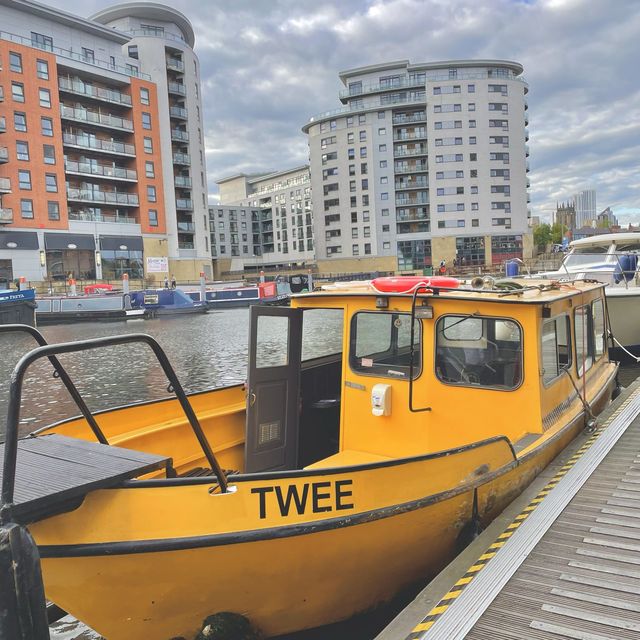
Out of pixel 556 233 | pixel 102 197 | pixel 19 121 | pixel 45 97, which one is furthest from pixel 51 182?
pixel 556 233

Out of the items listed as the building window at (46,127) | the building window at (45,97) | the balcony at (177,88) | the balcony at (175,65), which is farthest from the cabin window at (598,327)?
the balcony at (175,65)

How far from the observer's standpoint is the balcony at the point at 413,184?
78.8 metres

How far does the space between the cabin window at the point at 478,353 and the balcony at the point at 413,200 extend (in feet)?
251

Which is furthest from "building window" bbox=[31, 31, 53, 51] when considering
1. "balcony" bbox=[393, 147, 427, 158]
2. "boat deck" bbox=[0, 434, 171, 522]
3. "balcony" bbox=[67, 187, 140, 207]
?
"boat deck" bbox=[0, 434, 171, 522]

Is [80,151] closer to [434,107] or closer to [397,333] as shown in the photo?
[434,107]

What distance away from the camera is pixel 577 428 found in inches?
279

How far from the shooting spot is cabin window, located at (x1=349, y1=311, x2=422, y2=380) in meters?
5.79

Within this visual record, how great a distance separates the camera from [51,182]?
51875mm

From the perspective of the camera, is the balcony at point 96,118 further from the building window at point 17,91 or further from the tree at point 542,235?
the tree at point 542,235

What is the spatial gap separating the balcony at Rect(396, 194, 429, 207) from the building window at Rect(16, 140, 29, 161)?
48.9 meters

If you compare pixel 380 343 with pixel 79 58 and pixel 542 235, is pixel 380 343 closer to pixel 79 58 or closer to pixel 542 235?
pixel 79 58

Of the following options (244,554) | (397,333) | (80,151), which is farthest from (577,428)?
(80,151)

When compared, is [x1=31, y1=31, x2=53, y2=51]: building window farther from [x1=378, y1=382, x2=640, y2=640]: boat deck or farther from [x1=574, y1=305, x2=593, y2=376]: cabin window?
[x1=378, y1=382, x2=640, y2=640]: boat deck

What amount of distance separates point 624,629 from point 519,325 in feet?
9.58
